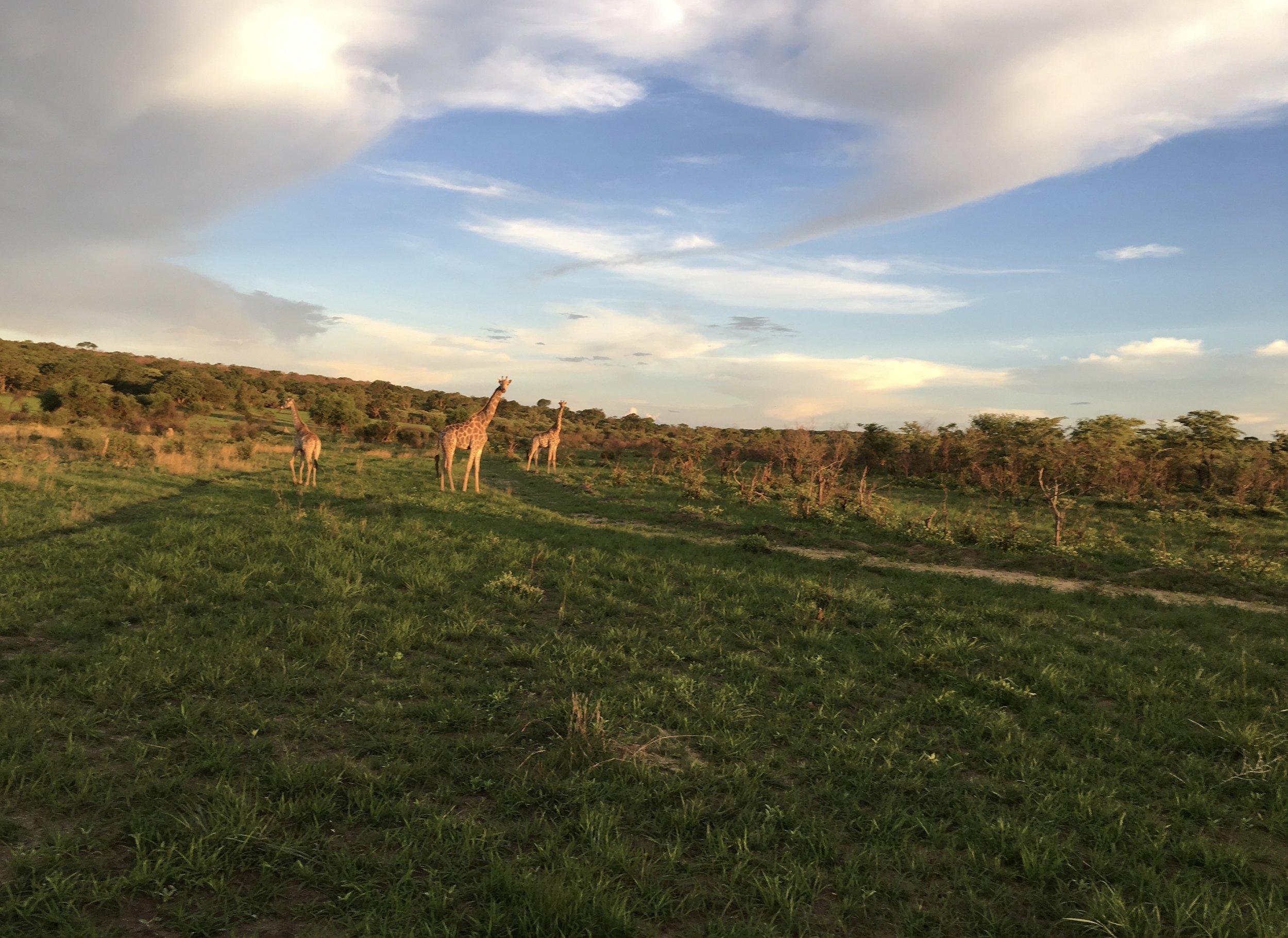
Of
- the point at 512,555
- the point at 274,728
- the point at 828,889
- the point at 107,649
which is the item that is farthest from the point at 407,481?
the point at 828,889

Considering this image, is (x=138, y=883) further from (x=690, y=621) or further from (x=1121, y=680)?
(x=1121, y=680)

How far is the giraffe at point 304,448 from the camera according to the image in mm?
18531

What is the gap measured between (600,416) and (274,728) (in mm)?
71206

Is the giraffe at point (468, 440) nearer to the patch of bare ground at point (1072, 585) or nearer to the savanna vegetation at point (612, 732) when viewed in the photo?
the savanna vegetation at point (612, 732)

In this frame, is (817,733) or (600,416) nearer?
(817,733)

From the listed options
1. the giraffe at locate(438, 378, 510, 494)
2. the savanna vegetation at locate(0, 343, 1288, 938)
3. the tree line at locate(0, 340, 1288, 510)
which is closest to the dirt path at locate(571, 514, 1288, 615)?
the savanna vegetation at locate(0, 343, 1288, 938)

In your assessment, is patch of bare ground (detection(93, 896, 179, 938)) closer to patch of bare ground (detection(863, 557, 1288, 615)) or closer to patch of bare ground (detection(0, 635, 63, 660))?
patch of bare ground (detection(0, 635, 63, 660))

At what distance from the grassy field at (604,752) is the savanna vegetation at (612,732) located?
0.10ft

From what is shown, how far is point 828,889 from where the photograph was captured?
383cm

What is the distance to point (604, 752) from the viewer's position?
5016mm

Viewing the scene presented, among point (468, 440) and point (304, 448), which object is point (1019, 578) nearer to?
point (468, 440)

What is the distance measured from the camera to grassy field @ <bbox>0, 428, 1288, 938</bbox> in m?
3.57

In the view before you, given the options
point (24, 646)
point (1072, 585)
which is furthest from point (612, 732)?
point (1072, 585)

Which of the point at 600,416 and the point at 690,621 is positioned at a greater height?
the point at 600,416
